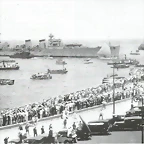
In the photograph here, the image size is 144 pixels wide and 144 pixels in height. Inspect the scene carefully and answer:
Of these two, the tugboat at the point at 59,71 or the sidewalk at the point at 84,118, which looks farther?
the tugboat at the point at 59,71

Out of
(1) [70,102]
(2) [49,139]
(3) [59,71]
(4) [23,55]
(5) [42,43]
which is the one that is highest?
(5) [42,43]

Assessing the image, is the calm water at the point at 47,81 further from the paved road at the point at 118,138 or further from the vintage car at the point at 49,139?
the paved road at the point at 118,138

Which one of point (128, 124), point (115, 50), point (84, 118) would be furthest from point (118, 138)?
point (115, 50)

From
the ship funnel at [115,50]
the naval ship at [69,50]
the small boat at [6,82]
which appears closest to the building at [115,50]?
the ship funnel at [115,50]

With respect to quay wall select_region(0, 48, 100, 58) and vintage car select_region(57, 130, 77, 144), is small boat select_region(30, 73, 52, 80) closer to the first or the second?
quay wall select_region(0, 48, 100, 58)

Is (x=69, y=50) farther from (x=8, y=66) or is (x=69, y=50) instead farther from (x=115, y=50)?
(x=8, y=66)
